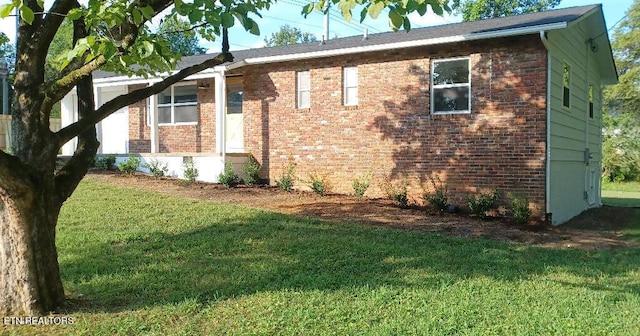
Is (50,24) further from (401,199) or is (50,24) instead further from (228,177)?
(228,177)

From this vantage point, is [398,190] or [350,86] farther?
[350,86]

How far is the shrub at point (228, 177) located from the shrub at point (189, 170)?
32.5 inches

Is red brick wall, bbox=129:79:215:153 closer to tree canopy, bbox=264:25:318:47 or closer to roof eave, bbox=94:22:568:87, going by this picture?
roof eave, bbox=94:22:568:87

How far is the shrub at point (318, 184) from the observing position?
12477 mm

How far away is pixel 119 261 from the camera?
652cm

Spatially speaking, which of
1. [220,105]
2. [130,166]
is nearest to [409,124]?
[220,105]

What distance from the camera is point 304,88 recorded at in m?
13.5

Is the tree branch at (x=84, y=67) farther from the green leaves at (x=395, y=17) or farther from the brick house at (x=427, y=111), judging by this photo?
the brick house at (x=427, y=111)

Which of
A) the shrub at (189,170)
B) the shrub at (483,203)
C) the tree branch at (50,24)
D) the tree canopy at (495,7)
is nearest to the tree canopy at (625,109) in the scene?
the tree canopy at (495,7)

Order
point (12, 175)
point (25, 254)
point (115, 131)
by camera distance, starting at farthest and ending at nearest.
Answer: point (115, 131) < point (25, 254) < point (12, 175)

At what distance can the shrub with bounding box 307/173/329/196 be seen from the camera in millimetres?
12477

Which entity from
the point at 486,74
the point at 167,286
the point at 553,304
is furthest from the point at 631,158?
the point at 167,286

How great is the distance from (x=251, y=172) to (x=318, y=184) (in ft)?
6.63

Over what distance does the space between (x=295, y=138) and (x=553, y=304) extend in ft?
29.7
